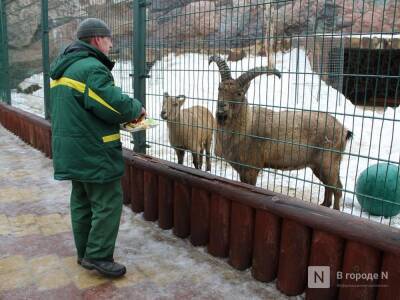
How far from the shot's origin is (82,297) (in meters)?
3.07

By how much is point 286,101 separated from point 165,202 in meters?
3.19

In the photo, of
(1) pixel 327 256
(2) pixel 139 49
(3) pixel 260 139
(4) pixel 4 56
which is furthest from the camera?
(4) pixel 4 56

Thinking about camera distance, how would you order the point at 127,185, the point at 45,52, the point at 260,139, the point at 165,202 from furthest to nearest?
the point at 45,52 → the point at 127,185 → the point at 260,139 → the point at 165,202

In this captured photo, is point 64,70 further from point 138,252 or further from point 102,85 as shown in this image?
point 138,252

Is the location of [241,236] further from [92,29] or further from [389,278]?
[92,29]

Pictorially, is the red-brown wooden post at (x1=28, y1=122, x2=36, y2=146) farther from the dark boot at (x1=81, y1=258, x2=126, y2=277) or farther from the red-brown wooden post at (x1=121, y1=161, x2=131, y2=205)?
the dark boot at (x1=81, y1=258, x2=126, y2=277)

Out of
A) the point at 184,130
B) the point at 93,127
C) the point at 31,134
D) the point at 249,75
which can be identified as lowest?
the point at 31,134

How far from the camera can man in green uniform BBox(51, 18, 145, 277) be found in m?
2.90

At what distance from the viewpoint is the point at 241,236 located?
348cm

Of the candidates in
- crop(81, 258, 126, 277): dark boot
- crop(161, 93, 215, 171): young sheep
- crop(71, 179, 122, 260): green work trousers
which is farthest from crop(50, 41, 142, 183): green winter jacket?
crop(161, 93, 215, 171): young sheep

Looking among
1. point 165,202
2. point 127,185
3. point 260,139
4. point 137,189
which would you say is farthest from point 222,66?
point 127,185

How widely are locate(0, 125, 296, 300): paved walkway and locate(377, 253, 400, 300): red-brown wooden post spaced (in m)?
0.79

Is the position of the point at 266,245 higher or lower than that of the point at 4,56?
lower

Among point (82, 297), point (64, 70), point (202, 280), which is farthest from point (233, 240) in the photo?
point (64, 70)
